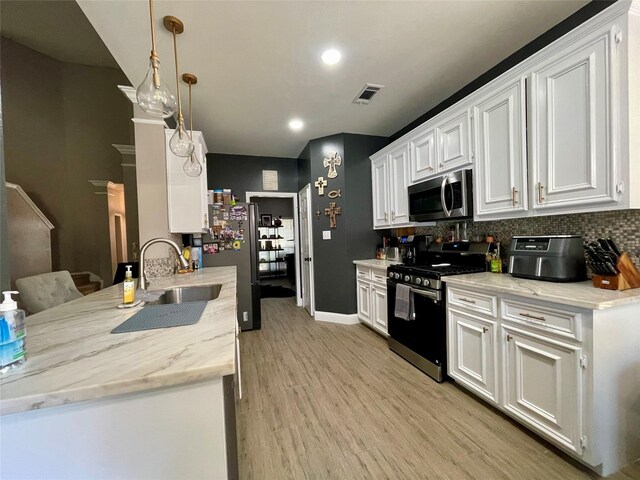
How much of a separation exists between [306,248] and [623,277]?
11.7 feet

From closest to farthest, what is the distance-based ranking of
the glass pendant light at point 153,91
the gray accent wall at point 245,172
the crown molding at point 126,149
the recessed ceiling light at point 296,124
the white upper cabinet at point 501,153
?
the glass pendant light at point 153,91 < the white upper cabinet at point 501,153 < the crown molding at point 126,149 < the recessed ceiling light at point 296,124 < the gray accent wall at point 245,172

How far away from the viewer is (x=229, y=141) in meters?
3.94

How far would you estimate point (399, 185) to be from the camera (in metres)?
3.21

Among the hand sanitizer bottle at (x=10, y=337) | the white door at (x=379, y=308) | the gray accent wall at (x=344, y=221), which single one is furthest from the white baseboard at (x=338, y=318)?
the hand sanitizer bottle at (x=10, y=337)

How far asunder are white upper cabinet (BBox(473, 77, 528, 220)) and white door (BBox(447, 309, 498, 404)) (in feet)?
2.78

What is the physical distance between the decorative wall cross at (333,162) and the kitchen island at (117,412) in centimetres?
329

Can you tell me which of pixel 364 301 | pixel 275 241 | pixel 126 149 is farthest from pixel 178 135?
pixel 275 241

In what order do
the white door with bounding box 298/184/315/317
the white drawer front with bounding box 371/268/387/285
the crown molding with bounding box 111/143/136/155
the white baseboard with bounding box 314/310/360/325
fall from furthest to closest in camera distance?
the white door with bounding box 298/184/315/317
the white baseboard with bounding box 314/310/360/325
the white drawer front with bounding box 371/268/387/285
the crown molding with bounding box 111/143/136/155

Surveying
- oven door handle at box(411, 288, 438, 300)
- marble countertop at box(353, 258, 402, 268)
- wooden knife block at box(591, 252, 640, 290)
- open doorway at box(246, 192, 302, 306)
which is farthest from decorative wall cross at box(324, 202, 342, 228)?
open doorway at box(246, 192, 302, 306)

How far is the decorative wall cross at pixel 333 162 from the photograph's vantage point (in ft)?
12.4

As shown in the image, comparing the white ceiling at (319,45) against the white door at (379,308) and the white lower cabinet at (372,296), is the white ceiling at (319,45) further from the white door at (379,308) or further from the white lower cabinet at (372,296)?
the white door at (379,308)

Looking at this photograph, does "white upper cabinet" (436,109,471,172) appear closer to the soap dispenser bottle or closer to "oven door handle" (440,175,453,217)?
"oven door handle" (440,175,453,217)

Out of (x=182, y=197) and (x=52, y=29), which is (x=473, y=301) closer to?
(x=182, y=197)

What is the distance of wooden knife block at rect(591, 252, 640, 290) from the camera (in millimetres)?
1399
